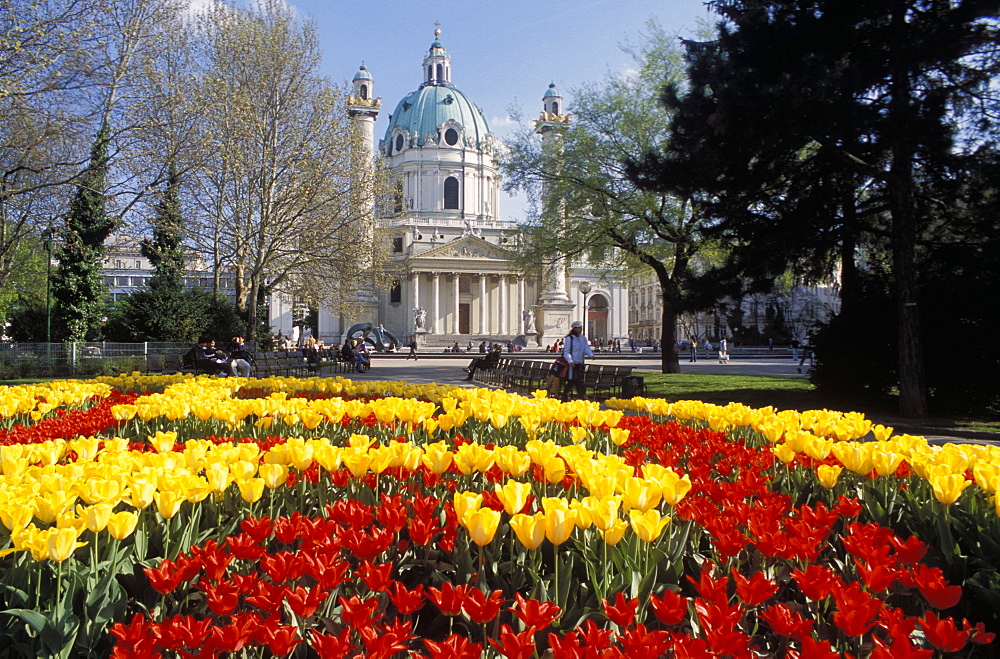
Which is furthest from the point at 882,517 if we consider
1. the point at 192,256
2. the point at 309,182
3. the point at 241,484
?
the point at 192,256

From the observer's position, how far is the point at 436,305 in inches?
2628

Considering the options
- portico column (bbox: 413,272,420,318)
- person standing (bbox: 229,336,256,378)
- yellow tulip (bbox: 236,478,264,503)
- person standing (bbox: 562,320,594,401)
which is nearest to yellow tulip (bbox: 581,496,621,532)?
yellow tulip (bbox: 236,478,264,503)

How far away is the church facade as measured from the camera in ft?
217

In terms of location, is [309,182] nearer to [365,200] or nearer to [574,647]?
[365,200]

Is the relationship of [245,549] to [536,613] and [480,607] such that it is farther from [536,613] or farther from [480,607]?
[536,613]

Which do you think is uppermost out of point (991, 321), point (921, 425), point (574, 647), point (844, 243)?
point (844, 243)

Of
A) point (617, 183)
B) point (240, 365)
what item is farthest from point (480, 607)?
point (617, 183)

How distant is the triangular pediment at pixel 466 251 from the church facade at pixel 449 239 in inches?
3.7

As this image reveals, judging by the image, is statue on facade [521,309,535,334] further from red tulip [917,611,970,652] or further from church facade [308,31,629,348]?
red tulip [917,611,970,652]

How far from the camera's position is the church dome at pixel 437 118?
72062 millimetres

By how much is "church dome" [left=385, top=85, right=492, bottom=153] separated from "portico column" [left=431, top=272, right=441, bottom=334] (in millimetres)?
15133

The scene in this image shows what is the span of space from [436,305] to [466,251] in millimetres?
5818

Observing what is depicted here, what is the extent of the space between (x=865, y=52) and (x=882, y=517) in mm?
12154

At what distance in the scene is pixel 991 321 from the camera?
38.6ft
